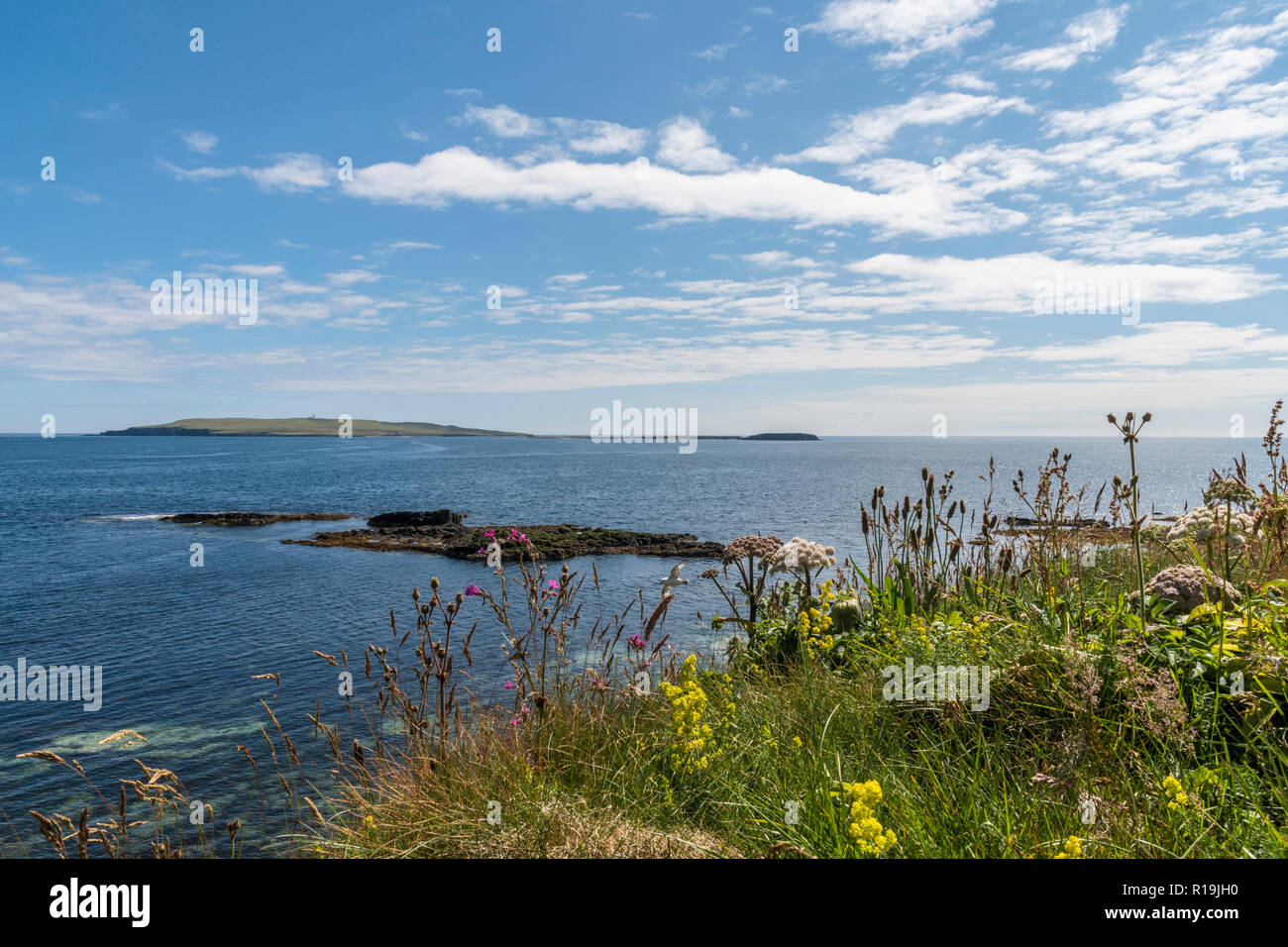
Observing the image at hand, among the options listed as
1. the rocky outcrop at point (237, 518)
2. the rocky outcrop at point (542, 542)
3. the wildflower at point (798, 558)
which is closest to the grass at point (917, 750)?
the wildflower at point (798, 558)

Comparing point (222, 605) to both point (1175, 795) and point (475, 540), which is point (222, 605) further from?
point (1175, 795)

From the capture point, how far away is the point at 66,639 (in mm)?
22172

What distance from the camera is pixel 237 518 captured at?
52781 mm

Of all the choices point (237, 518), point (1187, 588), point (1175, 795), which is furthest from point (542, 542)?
point (1175, 795)

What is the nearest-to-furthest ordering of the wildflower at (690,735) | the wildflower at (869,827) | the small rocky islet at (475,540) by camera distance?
the wildflower at (869,827), the wildflower at (690,735), the small rocky islet at (475,540)

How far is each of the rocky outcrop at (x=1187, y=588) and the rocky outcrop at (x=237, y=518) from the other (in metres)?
56.2

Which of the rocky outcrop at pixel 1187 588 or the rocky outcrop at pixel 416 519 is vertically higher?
the rocky outcrop at pixel 1187 588

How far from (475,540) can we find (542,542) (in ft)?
17.8

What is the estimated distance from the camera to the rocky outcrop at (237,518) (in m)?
52.1

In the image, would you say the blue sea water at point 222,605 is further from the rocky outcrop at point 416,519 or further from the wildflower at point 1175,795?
the wildflower at point 1175,795

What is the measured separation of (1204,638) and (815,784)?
2557 mm

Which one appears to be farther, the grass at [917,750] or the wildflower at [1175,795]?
the grass at [917,750]

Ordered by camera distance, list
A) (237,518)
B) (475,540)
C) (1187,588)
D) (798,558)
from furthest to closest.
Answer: (237,518) → (475,540) → (798,558) → (1187,588)
